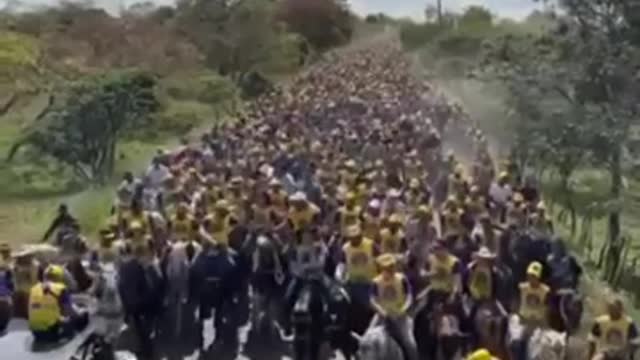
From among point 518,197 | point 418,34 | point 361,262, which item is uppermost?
point 361,262

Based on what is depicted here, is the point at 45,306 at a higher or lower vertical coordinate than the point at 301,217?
lower

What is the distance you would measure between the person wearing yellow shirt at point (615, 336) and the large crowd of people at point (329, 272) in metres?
0.01

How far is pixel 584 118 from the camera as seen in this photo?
31.9 metres

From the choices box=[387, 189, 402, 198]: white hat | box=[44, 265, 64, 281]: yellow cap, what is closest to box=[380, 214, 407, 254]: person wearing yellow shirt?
box=[387, 189, 402, 198]: white hat

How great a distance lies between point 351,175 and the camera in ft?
71.4

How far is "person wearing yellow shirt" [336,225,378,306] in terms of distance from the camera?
1561 cm

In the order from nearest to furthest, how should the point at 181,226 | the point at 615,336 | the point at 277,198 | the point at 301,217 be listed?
the point at 615,336, the point at 181,226, the point at 301,217, the point at 277,198

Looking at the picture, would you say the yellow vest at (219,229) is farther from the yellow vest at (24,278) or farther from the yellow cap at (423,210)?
the yellow vest at (24,278)

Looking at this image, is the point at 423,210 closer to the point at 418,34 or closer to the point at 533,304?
the point at 533,304

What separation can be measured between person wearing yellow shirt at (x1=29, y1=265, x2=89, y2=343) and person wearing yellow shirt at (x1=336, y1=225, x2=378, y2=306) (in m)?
3.51

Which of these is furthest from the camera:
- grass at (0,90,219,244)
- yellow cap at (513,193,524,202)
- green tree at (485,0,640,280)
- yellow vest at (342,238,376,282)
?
grass at (0,90,219,244)

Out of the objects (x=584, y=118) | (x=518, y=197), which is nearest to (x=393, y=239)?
(x=518, y=197)

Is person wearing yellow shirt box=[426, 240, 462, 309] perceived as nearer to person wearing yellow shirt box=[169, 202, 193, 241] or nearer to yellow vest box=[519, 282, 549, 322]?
yellow vest box=[519, 282, 549, 322]

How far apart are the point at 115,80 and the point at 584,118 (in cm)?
2233
